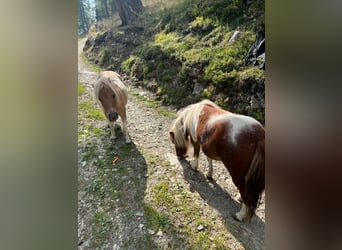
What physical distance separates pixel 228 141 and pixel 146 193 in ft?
1.25

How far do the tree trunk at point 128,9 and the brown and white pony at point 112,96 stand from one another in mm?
234

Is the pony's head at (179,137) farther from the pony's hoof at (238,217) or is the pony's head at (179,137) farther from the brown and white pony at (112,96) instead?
the pony's hoof at (238,217)

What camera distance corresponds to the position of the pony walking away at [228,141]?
0.92 meters

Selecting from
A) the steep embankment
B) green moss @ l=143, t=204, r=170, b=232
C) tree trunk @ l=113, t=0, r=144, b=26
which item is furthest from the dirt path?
tree trunk @ l=113, t=0, r=144, b=26

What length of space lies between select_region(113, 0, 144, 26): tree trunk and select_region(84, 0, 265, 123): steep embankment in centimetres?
3

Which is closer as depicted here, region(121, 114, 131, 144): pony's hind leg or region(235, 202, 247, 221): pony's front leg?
region(235, 202, 247, 221): pony's front leg

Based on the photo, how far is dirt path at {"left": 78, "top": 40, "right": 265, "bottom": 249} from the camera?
965 millimetres

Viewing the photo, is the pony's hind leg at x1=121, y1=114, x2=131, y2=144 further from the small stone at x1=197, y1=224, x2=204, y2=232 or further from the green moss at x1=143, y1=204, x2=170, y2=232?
the small stone at x1=197, y1=224, x2=204, y2=232

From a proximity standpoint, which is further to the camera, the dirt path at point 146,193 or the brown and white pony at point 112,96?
the brown and white pony at point 112,96

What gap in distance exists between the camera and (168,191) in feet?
3.50

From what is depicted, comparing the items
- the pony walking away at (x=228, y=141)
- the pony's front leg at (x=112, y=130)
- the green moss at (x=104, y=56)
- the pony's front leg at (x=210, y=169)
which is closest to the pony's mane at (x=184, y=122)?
the pony walking away at (x=228, y=141)

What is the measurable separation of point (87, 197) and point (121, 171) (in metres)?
0.19
